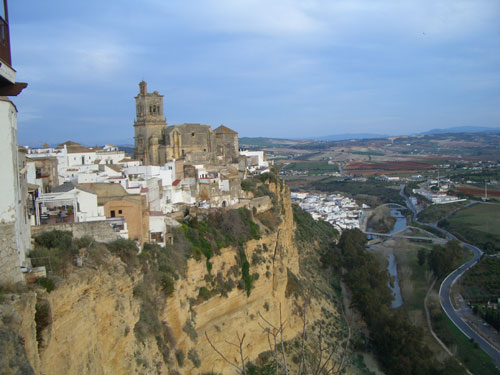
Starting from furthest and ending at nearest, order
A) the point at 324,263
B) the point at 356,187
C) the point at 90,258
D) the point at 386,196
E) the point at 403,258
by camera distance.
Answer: the point at 356,187
the point at 386,196
the point at 403,258
the point at 324,263
the point at 90,258

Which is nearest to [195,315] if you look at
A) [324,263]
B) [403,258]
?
[324,263]

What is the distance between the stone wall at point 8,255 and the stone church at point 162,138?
21899 mm

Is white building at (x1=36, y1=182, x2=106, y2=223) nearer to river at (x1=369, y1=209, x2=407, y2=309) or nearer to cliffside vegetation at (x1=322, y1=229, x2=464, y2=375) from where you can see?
cliffside vegetation at (x1=322, y1=229, x2=464, y2=375)

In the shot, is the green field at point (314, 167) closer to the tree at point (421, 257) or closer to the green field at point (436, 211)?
the green field at point (436, 211)

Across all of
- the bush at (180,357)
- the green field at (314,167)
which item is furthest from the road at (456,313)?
the green field at (314,167)

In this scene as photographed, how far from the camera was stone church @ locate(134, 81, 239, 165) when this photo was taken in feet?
100

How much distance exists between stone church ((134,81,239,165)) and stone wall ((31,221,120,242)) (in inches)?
672

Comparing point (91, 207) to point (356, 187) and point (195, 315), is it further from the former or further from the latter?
point (356, 187)

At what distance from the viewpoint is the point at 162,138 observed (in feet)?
103

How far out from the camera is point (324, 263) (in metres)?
33.8

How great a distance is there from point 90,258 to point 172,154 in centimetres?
2043

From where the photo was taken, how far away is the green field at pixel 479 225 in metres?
46.0

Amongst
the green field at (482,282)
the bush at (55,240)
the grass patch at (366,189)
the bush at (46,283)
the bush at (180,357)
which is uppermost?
the bush at (55,240)

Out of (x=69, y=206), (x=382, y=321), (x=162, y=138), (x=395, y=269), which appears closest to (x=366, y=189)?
(x=395, y=269)
